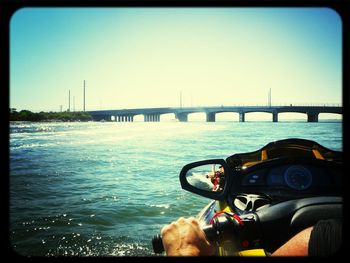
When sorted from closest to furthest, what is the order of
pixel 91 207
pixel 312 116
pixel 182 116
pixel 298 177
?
pixel 298 177, pixel 91 207, pixel 312 116, pixel 182 116

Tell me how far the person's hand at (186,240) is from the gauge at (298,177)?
1.04 m

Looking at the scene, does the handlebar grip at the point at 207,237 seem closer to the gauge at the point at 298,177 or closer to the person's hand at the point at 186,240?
the person's hand at the point at 186,240

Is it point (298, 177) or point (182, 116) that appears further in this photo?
point (182, 116)

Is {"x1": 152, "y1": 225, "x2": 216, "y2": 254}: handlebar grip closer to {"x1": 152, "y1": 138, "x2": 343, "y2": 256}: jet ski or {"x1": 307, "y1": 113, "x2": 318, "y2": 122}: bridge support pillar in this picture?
{"x1": 152, "y1": 138, "x2": 343, "y2": 256}: jet ski

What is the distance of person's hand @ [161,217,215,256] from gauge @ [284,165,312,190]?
1.04m

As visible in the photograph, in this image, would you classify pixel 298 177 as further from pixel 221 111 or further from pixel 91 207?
pixel 221 111

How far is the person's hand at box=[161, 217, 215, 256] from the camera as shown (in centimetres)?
151

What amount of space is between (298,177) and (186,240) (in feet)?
4.05

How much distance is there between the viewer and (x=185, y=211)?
878cm

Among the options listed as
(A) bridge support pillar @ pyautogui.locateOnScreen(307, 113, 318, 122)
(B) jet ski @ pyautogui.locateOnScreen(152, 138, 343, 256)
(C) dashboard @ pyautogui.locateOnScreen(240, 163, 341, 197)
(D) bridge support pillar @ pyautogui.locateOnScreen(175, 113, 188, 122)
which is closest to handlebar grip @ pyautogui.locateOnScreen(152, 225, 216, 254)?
(B) jet ski @ pyautogui.locateOnScreen(152, 138, 343, 256)

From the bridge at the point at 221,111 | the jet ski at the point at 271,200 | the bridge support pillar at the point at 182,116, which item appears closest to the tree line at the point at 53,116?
the bridge at the point at 221,111

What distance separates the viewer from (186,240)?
153 centimetres

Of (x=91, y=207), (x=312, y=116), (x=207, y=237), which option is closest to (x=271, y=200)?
(x=207, y=237)
